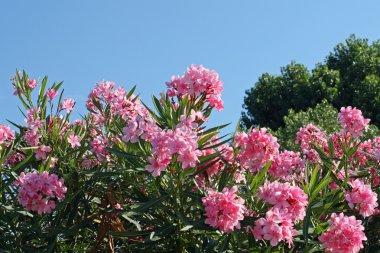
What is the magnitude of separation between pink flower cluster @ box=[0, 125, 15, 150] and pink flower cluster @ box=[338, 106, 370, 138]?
5.61ft

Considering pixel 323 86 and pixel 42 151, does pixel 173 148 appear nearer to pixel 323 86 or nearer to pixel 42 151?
pixel 42 151

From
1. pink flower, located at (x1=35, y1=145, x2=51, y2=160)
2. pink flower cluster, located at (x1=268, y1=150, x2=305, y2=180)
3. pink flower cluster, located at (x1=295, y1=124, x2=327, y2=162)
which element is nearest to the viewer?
pink flower cluster, located at (x1=268, y1=150, x2=305, y2=180)

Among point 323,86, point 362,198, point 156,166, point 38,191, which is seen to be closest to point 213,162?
point 156,166

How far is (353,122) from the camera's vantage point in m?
3.35

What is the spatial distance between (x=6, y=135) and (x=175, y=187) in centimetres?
110

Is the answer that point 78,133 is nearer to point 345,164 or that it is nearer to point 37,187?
point 37,187

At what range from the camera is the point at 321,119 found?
36.3ft

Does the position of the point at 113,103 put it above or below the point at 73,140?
above

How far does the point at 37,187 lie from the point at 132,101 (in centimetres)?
84

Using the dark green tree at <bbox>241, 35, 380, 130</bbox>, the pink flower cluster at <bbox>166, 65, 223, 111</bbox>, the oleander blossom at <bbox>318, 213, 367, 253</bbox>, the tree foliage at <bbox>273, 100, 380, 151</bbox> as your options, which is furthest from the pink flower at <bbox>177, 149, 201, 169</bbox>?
the dark green tree at <bbox>241, 35, 380, 130</bbox>

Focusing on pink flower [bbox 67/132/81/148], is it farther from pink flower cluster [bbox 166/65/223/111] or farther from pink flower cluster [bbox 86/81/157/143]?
pink flower cluster [bbox 166/65/223/111]

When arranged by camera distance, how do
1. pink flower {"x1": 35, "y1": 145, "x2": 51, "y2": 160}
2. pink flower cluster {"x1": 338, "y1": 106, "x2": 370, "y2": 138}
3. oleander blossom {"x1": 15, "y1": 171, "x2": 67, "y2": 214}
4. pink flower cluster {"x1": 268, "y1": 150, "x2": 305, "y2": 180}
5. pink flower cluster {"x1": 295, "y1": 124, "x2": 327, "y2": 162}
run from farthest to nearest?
pink flower cluster {"x1": 295, "y1": 124, "x2": 327, "y2": 162} < pink flower cluster {"x1": 338, "y1": 106, "x2": 370, "y2": 138} < pink flower {"x1": 35, "y1": 145, "x2": 51, "y2": 160} < pink flower cluster {"x1": 268, "y1": 150, "x2": 305, "y2": 180} < oleander blossom {"x1": 15, "y1": 171, "x2": 67, "y2": 214}

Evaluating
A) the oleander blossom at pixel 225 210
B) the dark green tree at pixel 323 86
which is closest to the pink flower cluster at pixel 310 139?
the oleander blossom at pixel 225 210

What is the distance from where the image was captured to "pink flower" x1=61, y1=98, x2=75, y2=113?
3564mm
